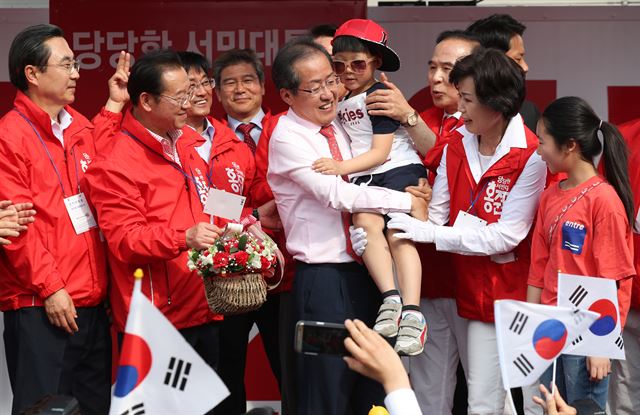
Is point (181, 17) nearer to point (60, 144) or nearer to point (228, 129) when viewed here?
point (228, 129)

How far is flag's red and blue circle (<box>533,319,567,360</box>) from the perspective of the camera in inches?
127

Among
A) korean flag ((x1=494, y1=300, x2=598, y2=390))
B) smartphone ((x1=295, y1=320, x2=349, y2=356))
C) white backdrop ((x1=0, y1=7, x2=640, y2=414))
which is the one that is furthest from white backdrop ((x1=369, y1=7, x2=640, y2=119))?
smartphone ((x1=295, y1=320, x2=349, y2=356))

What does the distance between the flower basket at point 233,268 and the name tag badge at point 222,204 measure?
0.36 feet

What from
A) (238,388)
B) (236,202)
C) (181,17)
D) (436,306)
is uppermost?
(181,17)

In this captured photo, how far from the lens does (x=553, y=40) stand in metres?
6.23

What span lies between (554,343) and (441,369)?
1.61 m

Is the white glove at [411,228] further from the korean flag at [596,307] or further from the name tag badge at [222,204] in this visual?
the korean flag at [596,307]

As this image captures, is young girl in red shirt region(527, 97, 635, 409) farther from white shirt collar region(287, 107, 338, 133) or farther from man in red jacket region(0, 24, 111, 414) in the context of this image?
man in red jacket region(0, 24, 111, 414)

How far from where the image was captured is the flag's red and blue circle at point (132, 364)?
2617 millimetres

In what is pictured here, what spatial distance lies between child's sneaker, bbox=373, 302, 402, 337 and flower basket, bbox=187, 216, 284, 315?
1.71ft

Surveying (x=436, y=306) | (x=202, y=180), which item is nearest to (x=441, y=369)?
(x=436, y=306)

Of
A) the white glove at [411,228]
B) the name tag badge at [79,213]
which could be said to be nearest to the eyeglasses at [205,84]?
the name tag badge at [79,213]

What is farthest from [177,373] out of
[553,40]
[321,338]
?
[553,40]

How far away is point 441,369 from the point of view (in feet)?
15.8
